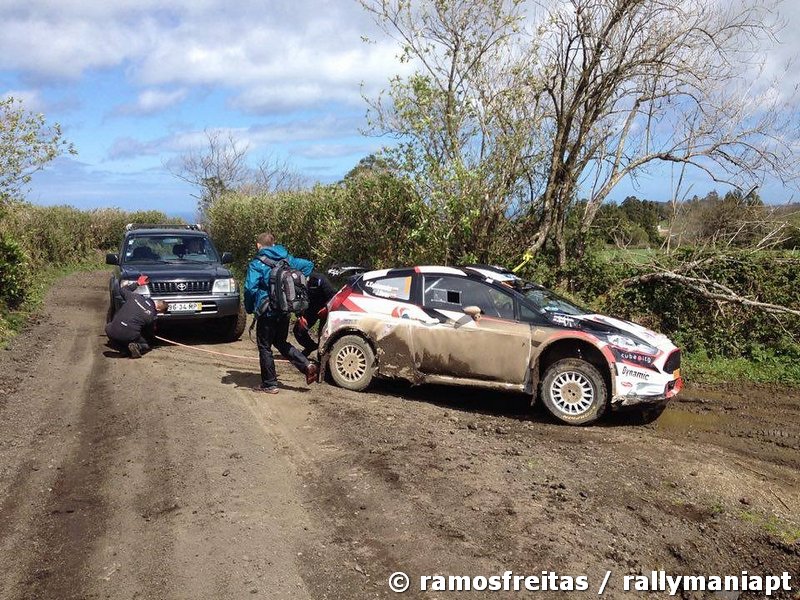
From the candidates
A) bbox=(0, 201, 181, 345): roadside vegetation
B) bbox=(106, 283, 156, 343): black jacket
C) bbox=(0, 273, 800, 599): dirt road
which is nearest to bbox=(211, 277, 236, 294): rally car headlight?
bbox=(106, 283, 156, 343): black jacket

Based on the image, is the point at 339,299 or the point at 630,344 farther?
the point at 339,299

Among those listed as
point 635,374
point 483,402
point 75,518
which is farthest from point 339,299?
point 75,518

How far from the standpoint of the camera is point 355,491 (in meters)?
5.35

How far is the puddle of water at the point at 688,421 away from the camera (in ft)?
26.2

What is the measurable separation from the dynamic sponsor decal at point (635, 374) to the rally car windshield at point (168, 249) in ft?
26.8

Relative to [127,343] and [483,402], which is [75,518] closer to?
[483,402]

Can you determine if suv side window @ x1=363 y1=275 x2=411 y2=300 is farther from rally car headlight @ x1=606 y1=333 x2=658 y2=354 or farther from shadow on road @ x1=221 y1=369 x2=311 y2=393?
rally car headlight @ x1=606 y1=333 x2=658 y2=354

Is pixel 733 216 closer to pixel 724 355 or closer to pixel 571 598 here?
pixel 724 355

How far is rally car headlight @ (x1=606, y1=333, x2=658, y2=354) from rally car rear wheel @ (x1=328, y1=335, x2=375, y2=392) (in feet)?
9.41

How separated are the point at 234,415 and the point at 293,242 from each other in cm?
1386

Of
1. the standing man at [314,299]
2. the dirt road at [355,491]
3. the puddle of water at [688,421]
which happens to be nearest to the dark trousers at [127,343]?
the dirt road at [355,491]

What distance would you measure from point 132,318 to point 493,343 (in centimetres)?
572

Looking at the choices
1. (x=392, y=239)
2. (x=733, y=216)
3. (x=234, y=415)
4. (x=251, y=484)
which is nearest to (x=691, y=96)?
(x=733, y=216)

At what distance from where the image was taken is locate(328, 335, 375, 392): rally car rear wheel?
28.7 ft
